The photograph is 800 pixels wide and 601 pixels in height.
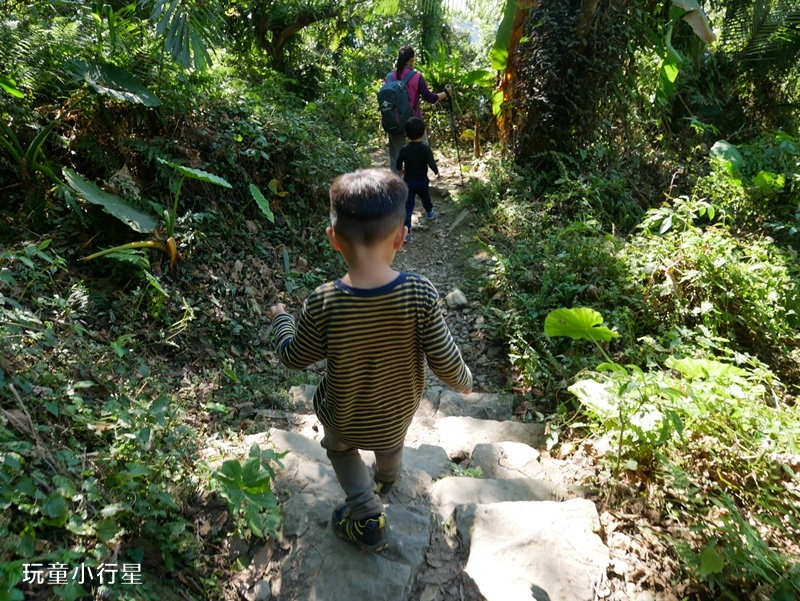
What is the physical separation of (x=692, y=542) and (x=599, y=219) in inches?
170

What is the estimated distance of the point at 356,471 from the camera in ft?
6.85

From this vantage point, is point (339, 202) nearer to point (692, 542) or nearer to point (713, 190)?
point (692, 542)

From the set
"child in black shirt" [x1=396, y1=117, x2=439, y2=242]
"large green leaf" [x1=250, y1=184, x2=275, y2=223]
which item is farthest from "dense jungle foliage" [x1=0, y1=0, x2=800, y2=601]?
"child in black shirt" [x1=396, y1=117, x2=439, y2=242]

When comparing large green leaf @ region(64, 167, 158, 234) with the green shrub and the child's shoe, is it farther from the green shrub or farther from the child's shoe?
the green shrub

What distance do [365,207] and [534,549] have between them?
161 centimetres

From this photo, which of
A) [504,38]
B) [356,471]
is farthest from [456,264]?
[356,471]

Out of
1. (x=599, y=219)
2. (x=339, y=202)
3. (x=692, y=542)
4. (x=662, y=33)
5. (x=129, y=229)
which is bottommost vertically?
(x=692, y=542)

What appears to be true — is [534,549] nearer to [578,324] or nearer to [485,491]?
[485,491]

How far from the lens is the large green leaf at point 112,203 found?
3736 millimetres

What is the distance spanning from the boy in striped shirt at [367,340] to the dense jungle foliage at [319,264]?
368 mm

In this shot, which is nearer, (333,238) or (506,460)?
(333,238)

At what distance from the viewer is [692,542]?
2.11m

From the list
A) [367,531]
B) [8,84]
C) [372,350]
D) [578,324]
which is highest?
[8,84]

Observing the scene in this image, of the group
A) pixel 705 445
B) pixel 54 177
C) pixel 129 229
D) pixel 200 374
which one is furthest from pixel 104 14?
pixel 705 445
